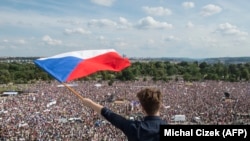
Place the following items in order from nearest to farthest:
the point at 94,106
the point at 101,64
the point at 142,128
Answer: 1. the point at 142,128
2. the point at 94,106
3. the point at 101,64

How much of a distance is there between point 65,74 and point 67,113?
25.6 m

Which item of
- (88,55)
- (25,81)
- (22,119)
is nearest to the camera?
(88,55)

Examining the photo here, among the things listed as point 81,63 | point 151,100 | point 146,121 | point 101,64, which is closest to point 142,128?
point 146,121

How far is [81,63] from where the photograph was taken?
468 cm

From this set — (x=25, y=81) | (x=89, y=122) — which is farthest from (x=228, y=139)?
(x=25, y=81)

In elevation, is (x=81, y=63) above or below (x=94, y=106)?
above

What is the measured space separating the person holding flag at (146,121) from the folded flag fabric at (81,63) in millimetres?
1563

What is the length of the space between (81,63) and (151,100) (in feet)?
6.34

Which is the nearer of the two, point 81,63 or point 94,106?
point 94,106

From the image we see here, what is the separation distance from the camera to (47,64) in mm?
4660

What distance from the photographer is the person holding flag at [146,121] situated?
2.83 meters

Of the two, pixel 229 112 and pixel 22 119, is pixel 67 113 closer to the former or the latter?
pixel 22 119

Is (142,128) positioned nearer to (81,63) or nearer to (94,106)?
(94,106)

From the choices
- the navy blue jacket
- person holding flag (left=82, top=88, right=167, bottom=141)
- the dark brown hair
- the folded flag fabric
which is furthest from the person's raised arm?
the folded flag fabric
